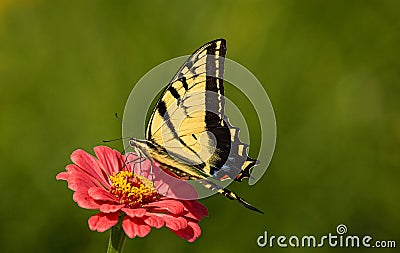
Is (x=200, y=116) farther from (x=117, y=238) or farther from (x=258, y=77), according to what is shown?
(x=258, y=77)

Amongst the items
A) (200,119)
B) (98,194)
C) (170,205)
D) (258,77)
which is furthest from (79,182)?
(258,77)

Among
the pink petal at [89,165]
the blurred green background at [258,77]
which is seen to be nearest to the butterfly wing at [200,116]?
the pink petal at [89,165]

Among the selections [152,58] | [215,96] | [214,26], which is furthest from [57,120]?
[215,96]

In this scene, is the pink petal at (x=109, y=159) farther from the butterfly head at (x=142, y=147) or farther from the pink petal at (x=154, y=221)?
the pink petal at (x=154, y=221)

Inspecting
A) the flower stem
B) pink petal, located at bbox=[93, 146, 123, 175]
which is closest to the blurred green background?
pink petal, located at bbox=[93, 146, 123, 175]

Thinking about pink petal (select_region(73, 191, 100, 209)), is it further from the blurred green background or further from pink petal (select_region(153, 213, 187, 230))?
the blurred green background

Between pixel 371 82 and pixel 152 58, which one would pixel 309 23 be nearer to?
pixel 371 82
